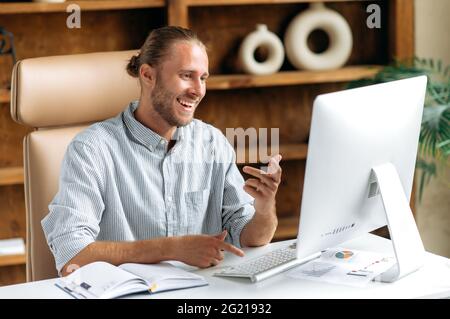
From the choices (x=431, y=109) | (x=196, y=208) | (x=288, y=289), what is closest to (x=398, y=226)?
(x=288, y=289)

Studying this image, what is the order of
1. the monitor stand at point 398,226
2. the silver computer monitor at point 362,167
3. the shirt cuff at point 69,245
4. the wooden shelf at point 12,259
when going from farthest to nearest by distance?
the wooden shelf at point 12,259, the shirt cuff at point 69,245, the monitor stand at point 398,226, the silver computer monitor at point 362,167

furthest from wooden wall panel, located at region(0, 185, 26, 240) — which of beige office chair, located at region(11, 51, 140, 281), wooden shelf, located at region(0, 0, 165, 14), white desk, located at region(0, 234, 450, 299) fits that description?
white desk, located at region(0, 234, 450, 299)

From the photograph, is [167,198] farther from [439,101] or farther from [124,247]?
[439,101]

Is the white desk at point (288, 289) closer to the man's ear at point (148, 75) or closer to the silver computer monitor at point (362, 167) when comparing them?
the silver computer monitor at point (362, 167)

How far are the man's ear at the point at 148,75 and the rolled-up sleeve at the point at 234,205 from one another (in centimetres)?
33

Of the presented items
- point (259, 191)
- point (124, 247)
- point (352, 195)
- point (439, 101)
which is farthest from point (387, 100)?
point (439, 101)

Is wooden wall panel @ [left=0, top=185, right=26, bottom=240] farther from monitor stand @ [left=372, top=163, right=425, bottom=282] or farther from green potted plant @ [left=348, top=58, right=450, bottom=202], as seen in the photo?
monitor stand @ [left=372, top=163, right=425, bottom=282]

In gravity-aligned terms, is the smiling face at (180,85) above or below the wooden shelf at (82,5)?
below

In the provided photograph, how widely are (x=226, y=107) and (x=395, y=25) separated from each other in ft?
2.71

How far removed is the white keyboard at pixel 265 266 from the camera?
193 centimetres

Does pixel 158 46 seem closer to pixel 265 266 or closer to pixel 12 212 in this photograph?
pixel 265 266

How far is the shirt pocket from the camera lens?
96.1 inches

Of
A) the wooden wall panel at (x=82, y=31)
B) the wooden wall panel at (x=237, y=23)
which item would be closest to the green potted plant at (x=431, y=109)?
the wooden wall panel at (x=237, y=23)
